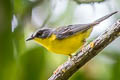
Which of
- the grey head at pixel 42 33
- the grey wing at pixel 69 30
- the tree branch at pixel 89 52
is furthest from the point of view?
the grey head at pixel 42 33

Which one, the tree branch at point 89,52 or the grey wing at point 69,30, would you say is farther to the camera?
the grey wing at point 69,30

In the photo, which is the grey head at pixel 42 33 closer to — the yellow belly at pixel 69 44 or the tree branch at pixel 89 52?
the yellow belly at pixel 69 44

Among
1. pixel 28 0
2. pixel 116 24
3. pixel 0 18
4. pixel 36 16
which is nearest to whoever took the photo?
pixel 116 24

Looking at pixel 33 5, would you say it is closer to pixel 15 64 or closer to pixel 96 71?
pixel 15 64

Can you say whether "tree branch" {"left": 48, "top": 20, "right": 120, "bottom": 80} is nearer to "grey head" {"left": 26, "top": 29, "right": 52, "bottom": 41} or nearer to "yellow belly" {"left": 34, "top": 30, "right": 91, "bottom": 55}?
"yellow belly" {"left": 34, "top": 30, "right": 91, "bottom": 55}

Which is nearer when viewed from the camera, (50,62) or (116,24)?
(116,24)

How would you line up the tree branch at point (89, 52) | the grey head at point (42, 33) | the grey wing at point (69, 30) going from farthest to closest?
the grey head at point (42, 33), the grey wing at point (69, 30), the tree branch at point (89, 52)

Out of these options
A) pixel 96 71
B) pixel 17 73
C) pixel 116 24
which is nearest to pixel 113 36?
pixel 116 24

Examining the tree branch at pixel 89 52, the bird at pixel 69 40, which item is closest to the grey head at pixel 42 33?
the bird at pixel 69 40
